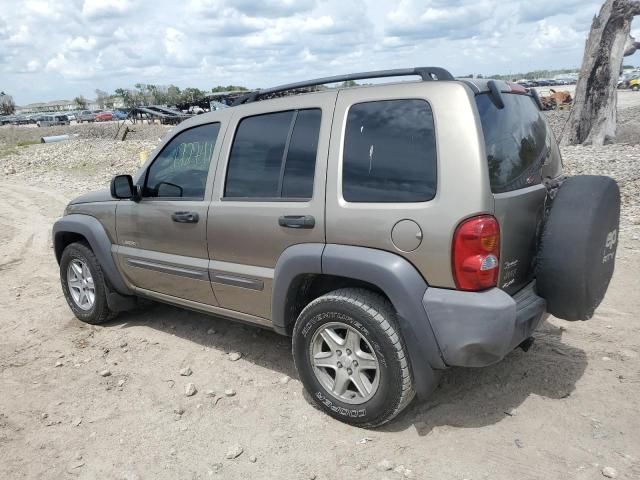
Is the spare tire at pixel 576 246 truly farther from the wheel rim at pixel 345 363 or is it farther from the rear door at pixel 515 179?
the wheel rim at pixel 345 363

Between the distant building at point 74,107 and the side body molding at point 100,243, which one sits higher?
the side body molding at point 100,243

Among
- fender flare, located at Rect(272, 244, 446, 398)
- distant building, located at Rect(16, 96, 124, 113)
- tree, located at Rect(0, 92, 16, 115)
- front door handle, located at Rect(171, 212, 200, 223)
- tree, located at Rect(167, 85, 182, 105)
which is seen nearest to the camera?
fender flare, located at Rect(272, 244, 446, 398)

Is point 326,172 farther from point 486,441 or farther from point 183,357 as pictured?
point 183,357

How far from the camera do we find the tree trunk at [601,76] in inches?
498

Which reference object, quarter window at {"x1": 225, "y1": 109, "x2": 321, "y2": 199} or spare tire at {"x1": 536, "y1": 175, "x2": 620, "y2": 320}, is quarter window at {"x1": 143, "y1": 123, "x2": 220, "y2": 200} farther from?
spare tire at {"x1": 536, "y1": 175, "x2": 620, "y2": 320}

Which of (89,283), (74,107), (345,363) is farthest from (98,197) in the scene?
(74,107)

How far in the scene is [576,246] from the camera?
9.66 feet

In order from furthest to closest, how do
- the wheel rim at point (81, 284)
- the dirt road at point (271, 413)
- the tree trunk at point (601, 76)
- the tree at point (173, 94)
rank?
1. the tree at point (173, 94)
2. the tree trunk at point (601, 76)
3. the wheel rim at point (81, 284)
4. the dirt road at point (271, 413)

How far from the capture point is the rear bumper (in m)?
2.74

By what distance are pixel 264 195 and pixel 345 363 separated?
1.17m

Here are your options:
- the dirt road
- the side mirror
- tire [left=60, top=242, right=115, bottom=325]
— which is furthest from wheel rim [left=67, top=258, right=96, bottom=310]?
the side mirror

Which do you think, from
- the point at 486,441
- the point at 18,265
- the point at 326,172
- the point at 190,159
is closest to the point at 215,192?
the point at 190,159

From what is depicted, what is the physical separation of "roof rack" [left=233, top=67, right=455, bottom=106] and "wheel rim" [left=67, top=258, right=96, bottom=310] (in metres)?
2.20

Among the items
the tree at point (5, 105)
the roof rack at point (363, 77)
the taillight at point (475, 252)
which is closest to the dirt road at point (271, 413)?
the taillight at point (475, 252)
